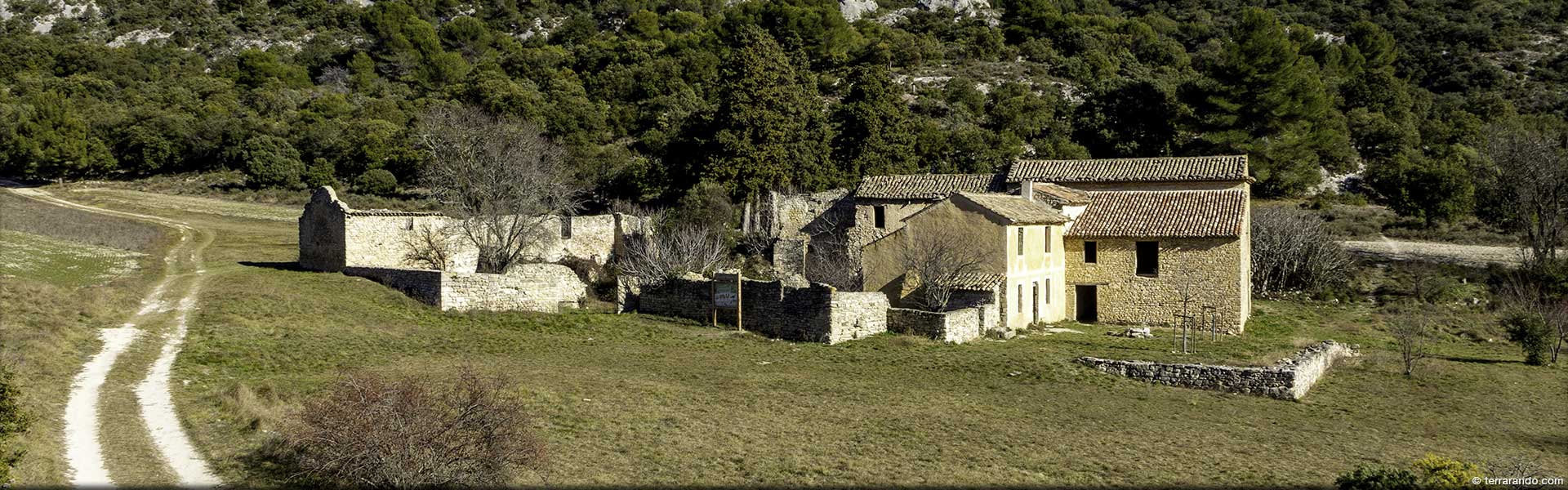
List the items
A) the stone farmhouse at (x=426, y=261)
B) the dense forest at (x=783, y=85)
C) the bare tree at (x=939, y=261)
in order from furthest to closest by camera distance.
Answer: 1. the dense forest at (x=783, y=85)
2. the bare tree at (x=939, y=261)
3. the stone farmhouse at (x=426, y=261)

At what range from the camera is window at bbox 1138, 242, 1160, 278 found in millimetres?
31281

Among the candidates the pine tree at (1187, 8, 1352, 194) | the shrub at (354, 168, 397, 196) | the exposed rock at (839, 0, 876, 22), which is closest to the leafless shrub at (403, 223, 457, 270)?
the shrub at (354, 168, 397, 196)

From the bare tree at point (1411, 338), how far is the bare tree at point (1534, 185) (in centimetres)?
1072

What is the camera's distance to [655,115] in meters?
65.2

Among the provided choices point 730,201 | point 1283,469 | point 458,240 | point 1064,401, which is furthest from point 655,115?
point 1283,469

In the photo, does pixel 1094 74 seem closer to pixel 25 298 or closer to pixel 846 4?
pixel 846 4

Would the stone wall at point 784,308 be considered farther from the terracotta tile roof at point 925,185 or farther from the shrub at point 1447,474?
the shrub at point 1447,474

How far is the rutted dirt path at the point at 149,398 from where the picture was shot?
1182cm

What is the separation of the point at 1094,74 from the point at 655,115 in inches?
1391

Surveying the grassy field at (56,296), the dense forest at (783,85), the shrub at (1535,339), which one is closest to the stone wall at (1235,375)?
the shrub at (1535,339)

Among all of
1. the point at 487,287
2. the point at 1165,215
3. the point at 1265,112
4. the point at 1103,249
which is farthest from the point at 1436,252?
the point at 487,287

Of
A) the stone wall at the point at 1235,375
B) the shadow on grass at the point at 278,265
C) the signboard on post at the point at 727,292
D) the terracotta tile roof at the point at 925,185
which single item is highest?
the terracotta tile roof at the point at 925,185

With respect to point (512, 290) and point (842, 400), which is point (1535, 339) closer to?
point (842, 400)

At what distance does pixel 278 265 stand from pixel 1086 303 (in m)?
24.5
